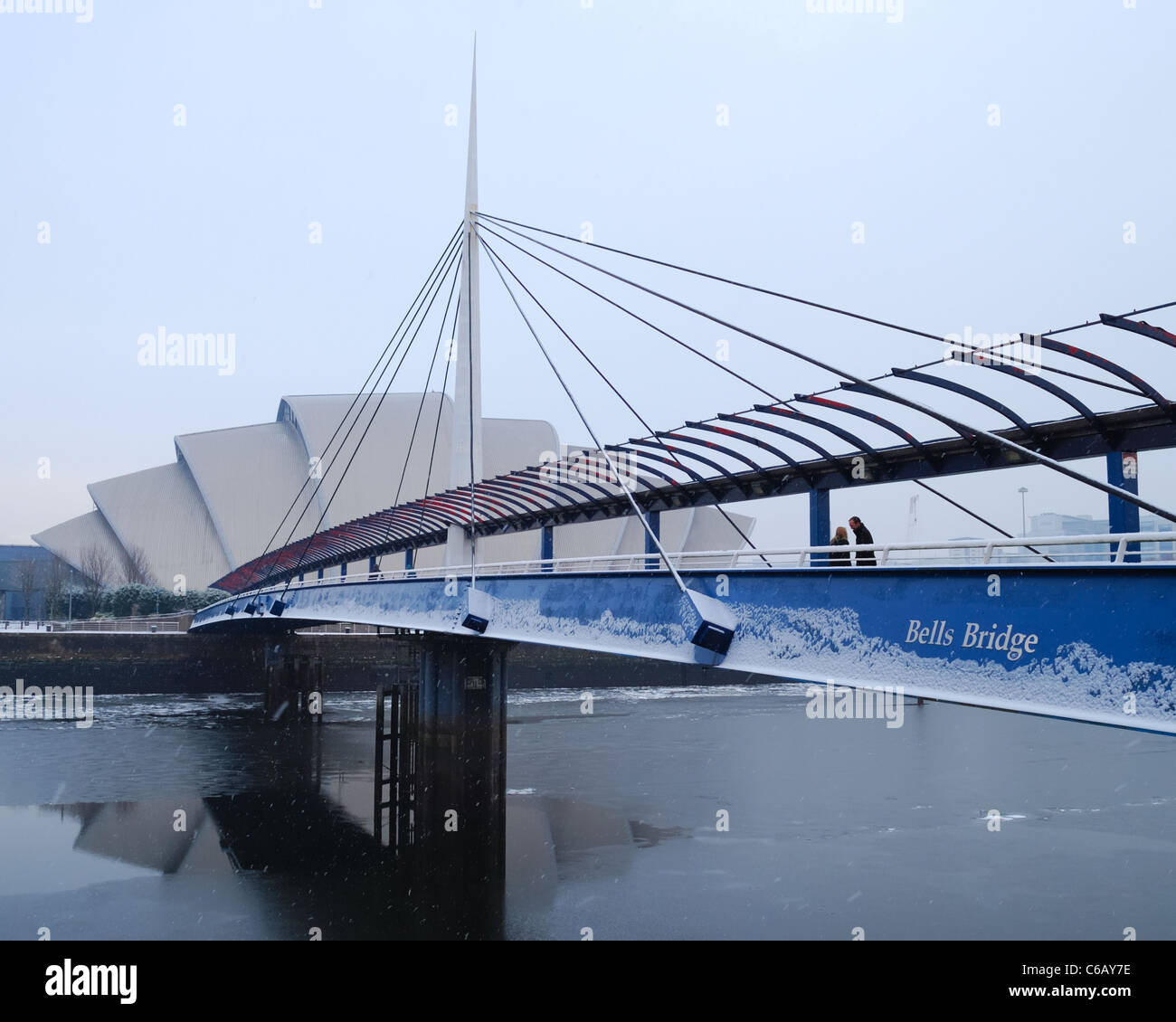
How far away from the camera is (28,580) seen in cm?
8356

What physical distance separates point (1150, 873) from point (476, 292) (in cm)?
2197

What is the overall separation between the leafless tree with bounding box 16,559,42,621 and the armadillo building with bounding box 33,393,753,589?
7.30ft

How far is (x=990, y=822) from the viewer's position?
84.9 feet

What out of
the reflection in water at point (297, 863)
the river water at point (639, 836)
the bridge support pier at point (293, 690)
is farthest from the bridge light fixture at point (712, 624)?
the bridge support pier at point (293, 690)

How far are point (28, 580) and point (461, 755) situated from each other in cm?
7111

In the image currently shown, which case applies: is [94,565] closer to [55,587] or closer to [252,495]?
[55,587]

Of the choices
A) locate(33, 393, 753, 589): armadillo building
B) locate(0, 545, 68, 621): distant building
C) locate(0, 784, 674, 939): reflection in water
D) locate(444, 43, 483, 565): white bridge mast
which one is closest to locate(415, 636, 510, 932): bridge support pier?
locate(0, 784, 674, 939): reflection in water

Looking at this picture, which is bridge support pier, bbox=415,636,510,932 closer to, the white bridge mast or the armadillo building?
the white bridge mast

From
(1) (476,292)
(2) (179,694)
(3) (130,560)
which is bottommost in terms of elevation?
(2) (179,694)

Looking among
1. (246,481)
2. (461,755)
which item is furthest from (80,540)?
(461,755)

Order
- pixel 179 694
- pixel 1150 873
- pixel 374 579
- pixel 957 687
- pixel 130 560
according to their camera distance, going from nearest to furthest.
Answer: pixel 957 687 < pixel 1150 873 < pixel 374 579 < pixel 179 694 < pixel 130 560

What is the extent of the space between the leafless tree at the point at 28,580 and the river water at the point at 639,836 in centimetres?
4614
